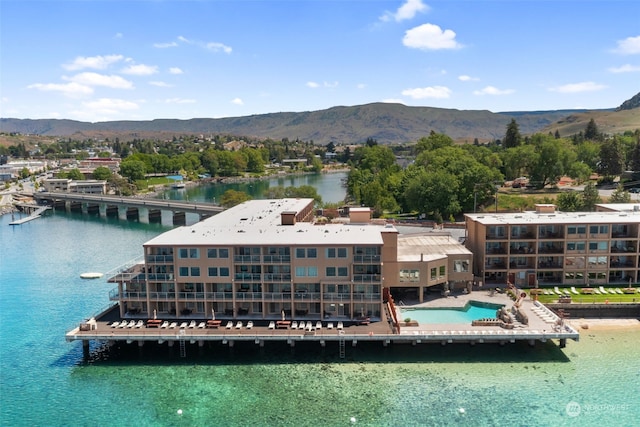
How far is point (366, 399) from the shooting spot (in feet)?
113

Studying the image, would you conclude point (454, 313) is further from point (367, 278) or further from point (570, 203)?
point (570, 203)

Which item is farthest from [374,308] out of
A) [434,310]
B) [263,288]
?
[263,288]

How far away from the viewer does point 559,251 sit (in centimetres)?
5306

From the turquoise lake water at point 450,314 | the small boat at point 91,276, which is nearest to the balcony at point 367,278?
the turquoise lake water at point 450,314

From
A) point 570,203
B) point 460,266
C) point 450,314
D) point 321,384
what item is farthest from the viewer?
point 570,203

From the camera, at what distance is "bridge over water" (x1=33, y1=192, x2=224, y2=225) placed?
112 metres

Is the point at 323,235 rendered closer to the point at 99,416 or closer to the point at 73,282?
the point at 99,416

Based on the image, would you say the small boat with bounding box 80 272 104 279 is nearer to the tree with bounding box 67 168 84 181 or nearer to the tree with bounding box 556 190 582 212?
the tree with bounding box 556 190 582 212

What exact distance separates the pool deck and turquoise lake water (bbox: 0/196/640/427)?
4.32 ft

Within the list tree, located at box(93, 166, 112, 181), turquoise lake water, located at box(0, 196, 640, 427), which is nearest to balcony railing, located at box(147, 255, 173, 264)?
turquoise lake water, located at box(0, 196, 640, 427)

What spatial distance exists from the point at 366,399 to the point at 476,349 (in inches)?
464

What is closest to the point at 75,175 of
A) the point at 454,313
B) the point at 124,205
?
the point at 124,205

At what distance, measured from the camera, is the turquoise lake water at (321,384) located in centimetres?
3278

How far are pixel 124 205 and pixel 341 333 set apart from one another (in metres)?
97.4
